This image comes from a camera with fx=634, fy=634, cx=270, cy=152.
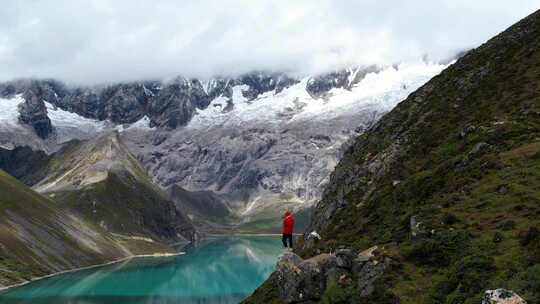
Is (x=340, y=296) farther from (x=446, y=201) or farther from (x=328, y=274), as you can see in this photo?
(x=446, y=201)

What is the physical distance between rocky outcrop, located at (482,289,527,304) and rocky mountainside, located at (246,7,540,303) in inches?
2.8

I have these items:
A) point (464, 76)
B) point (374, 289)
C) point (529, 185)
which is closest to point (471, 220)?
point (529, 185)

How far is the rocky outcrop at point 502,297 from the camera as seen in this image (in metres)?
26.8

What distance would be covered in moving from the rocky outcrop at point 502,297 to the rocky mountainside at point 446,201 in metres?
0.07

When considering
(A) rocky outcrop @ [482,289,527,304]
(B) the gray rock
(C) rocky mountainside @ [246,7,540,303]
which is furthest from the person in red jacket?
(A) rocky outcrop @ [482,289,527,304]

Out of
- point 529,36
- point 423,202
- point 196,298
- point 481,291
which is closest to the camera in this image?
point 481,291

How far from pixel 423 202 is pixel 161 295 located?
14824 cm

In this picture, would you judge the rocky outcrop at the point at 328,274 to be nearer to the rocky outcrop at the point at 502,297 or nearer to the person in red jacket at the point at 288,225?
the person in red jacket at the point at 288,225

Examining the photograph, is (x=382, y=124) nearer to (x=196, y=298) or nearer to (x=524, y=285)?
(x=524, y=285)

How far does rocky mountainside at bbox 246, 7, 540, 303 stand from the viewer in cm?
3534

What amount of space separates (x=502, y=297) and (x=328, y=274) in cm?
1542

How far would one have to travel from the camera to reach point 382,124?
8894 centimetres

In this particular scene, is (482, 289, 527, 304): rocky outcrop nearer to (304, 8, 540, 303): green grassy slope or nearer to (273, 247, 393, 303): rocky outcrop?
(304, 8, 540, 303): green grassy slope

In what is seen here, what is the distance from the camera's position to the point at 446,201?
47.2 m
